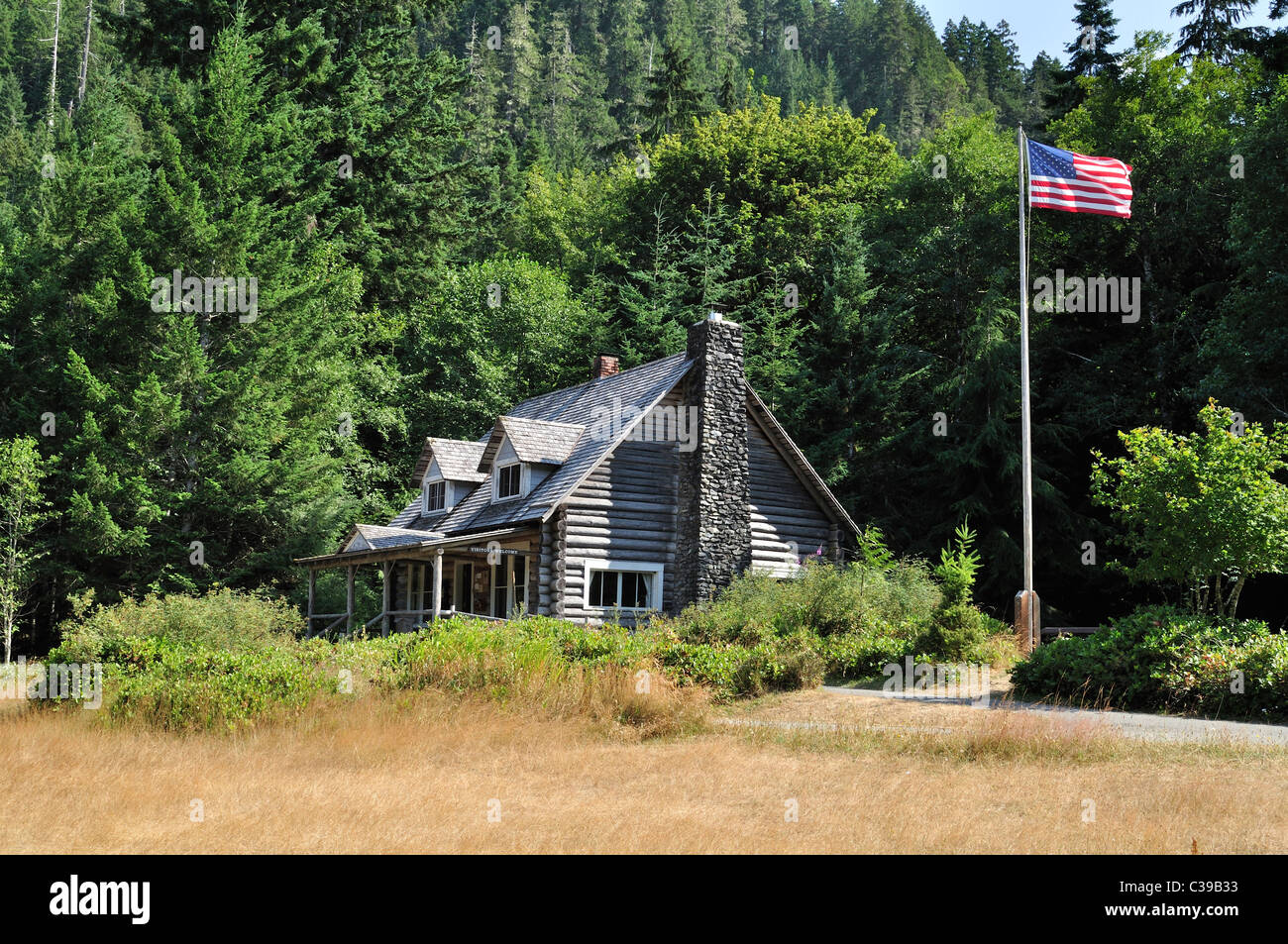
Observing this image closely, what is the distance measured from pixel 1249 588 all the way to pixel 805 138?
94.8ft

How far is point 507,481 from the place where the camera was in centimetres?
2931

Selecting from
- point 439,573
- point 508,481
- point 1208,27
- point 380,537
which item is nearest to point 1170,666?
point 439,573

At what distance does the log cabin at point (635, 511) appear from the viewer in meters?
26.0

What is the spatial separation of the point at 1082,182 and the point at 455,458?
1866 cm

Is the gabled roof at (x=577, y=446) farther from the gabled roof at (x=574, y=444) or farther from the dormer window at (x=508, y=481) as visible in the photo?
the dormer window at (x=508, y=481)

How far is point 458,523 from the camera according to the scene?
2973 centimetres

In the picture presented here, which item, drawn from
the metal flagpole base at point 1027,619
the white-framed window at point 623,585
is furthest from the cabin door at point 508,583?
the metal flagpole base at point 1027,619

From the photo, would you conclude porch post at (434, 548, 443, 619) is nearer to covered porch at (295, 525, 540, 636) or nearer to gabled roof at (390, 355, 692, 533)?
covered porch at (295, 525, 540, 636)

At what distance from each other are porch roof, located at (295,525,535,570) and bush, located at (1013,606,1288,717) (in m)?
12.4

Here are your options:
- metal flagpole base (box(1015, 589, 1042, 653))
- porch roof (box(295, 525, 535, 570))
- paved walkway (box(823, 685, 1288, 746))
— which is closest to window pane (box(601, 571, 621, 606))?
porch roof (box(295, 525, 535, 570))

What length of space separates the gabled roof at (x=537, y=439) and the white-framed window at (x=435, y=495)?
340cm

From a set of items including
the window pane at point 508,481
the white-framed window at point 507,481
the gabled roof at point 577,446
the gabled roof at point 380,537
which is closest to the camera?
the gabled roof at point 577,446
